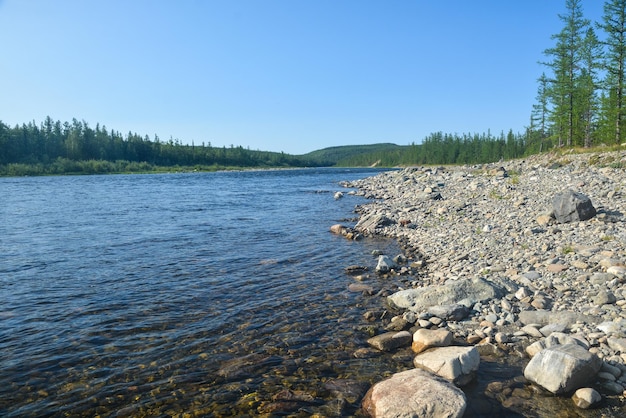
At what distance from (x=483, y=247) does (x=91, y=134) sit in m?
156

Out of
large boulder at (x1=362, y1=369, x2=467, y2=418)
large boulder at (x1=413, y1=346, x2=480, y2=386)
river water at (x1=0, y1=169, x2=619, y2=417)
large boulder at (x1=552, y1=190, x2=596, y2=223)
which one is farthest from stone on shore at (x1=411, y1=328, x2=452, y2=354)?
large boulder at (x1=552, y1=190, x2=596, y2=223)

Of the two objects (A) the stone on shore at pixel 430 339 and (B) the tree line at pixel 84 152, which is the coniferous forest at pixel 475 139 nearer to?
(B) the tree line at pixel 84 152

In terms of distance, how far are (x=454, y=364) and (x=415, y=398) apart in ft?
3.89

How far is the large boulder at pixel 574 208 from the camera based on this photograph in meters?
13.2

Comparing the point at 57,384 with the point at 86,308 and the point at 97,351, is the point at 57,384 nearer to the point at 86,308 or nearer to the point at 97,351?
the point at 97,351

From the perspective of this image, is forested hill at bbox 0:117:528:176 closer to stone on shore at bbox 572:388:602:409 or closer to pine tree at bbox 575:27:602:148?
pine tree at bbox 575:27:602:148

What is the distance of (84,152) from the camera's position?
133m

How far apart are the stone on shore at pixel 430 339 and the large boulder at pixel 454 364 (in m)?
0.51

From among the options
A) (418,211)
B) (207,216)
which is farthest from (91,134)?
(418,211)

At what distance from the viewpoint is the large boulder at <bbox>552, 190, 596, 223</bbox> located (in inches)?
520

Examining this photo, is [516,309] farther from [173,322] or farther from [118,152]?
[118,152]

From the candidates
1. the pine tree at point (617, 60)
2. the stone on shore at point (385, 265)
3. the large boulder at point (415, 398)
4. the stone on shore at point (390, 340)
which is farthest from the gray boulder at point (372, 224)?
the pine tree at point (617, 60)

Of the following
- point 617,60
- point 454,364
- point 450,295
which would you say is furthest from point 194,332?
point 617,60

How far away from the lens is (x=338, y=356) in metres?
7.05
